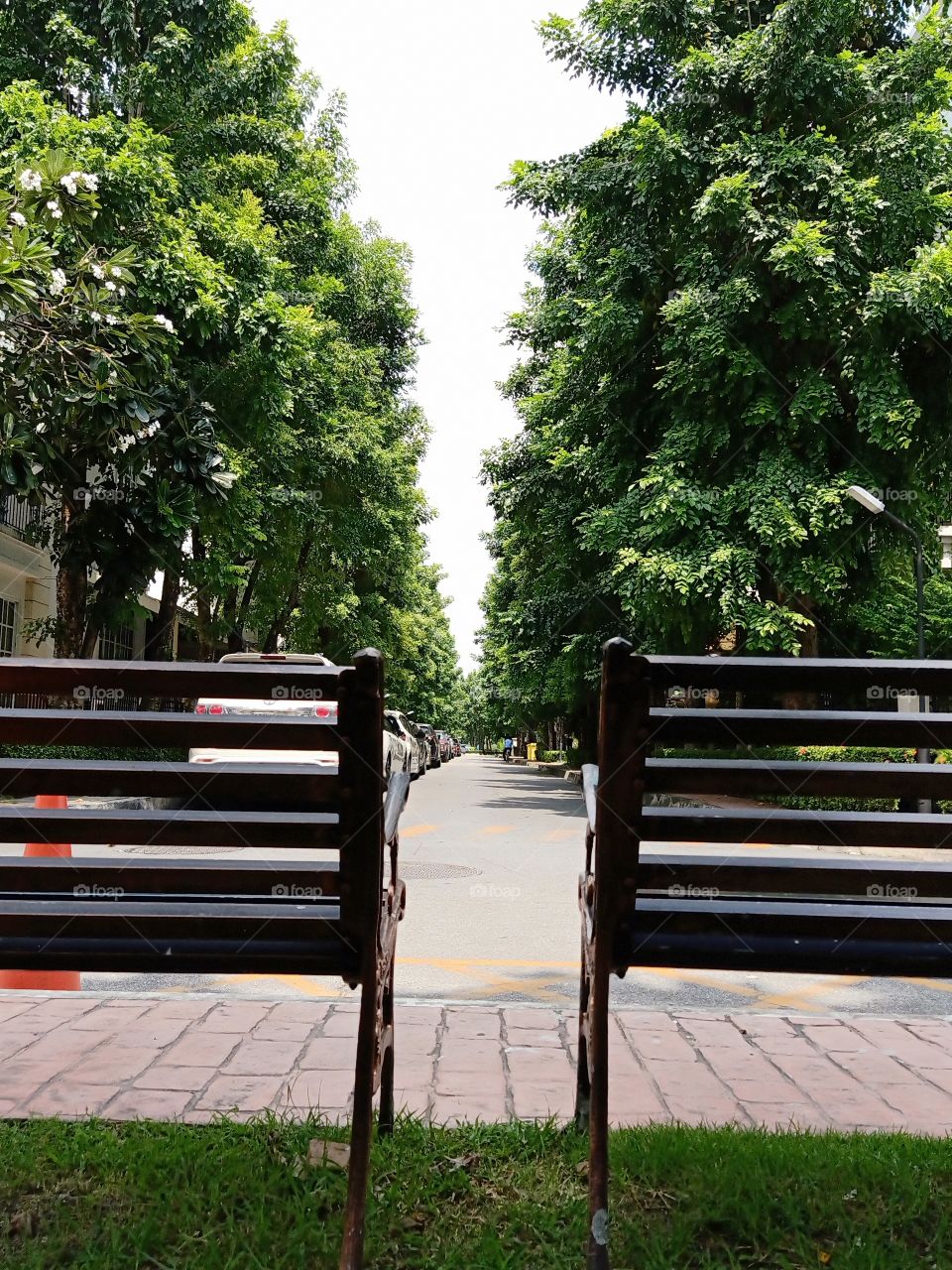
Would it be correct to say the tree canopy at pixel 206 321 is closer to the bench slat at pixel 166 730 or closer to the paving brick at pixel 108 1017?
the paving brick at pixel 108 1017

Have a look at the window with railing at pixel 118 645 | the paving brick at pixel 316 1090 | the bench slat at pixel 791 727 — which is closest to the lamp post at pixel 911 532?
the paving brick at pixel 316 1090

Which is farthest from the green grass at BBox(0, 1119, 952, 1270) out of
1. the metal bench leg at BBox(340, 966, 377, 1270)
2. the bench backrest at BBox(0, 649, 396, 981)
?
the bench backrest at BBox(0, 649, 396, 981)

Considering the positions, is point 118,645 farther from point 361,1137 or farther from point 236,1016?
point 361,1137

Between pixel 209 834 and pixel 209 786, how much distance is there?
0.55ft

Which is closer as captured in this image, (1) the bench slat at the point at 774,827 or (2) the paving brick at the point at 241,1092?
(1) the bench slat at the point at 774,827

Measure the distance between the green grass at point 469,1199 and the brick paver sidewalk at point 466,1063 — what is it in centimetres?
28

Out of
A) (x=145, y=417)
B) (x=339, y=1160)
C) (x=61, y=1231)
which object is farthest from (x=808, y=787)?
(x=145, y=417)

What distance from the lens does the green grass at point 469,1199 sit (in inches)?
92.9

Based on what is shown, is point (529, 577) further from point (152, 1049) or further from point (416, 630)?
point (152, 1049)

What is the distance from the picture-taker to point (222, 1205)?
2520 millimetres

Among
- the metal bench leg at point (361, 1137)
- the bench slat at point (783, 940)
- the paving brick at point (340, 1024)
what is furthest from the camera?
the paving brick at point (340, 1024)

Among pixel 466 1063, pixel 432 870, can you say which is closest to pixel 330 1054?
pixel 466 1063

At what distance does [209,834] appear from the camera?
2.40m

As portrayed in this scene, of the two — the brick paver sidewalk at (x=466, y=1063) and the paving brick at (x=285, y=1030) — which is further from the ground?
the brick paver sidewalk at (x=466, y=1063)
